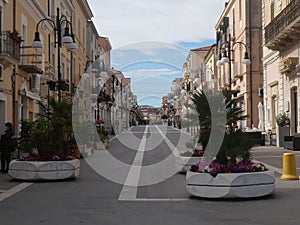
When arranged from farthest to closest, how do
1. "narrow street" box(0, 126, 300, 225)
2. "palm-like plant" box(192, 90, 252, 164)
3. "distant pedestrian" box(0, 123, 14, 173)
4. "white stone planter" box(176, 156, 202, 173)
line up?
"distant pedestrian" box(0, 123, 14, 173), "white stone planter" box(176, 156, 202, 173), "palm-like plant" box(192, 90, 252, 164), "narrow street" box(0, 126, 300, 225)

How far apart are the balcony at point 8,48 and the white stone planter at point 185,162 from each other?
9611 mm

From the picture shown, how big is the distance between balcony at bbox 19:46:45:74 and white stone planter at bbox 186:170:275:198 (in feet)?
50.6

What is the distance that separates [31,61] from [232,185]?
18.5m

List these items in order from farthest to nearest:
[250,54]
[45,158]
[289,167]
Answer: [250,54] < [45,158] < [289,167]

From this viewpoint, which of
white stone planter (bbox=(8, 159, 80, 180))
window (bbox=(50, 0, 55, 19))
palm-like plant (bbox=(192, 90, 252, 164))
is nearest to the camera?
palm-like plant (bbox=(192, 90, 252, 164))

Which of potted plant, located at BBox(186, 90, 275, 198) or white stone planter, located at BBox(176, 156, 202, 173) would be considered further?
white stone planter, located at BBox(176, 156, 202, 173)

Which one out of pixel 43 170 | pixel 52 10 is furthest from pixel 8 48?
pixel 52 10

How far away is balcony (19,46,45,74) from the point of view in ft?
79.8

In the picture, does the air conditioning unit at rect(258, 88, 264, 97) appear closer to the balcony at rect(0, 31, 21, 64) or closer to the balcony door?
the balcony door

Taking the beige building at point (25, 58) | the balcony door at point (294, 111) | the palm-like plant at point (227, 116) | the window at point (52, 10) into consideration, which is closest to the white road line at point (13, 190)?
the palm-like plant at point (227, 116)

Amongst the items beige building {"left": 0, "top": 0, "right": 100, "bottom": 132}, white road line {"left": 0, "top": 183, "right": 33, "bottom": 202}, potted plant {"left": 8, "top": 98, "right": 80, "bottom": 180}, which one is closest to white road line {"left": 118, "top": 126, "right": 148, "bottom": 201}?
potted plant {"left": 8, "top": 98, "right": 80, "bottom": 180}

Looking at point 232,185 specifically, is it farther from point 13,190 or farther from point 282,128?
point 282,128

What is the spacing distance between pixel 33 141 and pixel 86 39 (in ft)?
136

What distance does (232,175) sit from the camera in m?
9.83
